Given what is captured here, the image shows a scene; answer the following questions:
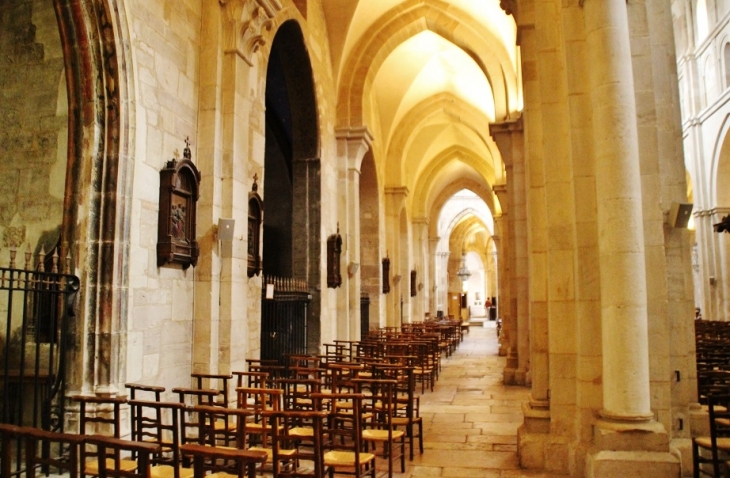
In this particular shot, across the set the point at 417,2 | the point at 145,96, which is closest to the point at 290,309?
the point at 145,96

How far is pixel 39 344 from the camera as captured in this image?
493 centimetres

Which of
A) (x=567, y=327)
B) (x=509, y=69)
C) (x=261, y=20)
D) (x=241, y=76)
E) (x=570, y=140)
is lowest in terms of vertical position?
(x=567, y=327)

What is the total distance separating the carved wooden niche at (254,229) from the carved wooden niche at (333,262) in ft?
13.1

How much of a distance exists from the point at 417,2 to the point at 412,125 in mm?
6149

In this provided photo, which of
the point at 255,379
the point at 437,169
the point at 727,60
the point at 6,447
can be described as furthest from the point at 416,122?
the point at 6,447

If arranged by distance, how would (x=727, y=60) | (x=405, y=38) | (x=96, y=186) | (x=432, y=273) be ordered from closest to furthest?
(x=96, y=186) → (x=405, y=38) → (x=727, y=60) → (x=432, y=273)

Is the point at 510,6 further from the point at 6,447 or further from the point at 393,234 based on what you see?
the point at 393,234

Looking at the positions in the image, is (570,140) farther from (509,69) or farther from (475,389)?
(509,69)

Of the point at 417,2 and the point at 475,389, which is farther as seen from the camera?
the point at 417,2

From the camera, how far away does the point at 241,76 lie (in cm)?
729

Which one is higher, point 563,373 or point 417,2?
point 417,2

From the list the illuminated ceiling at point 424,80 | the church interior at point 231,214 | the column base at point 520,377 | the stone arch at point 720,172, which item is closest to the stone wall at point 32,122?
the church interior at point 231,214

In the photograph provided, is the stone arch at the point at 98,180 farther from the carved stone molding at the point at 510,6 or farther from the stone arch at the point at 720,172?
the stone arch at the point at 720,172

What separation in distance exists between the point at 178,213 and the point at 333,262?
606cm
